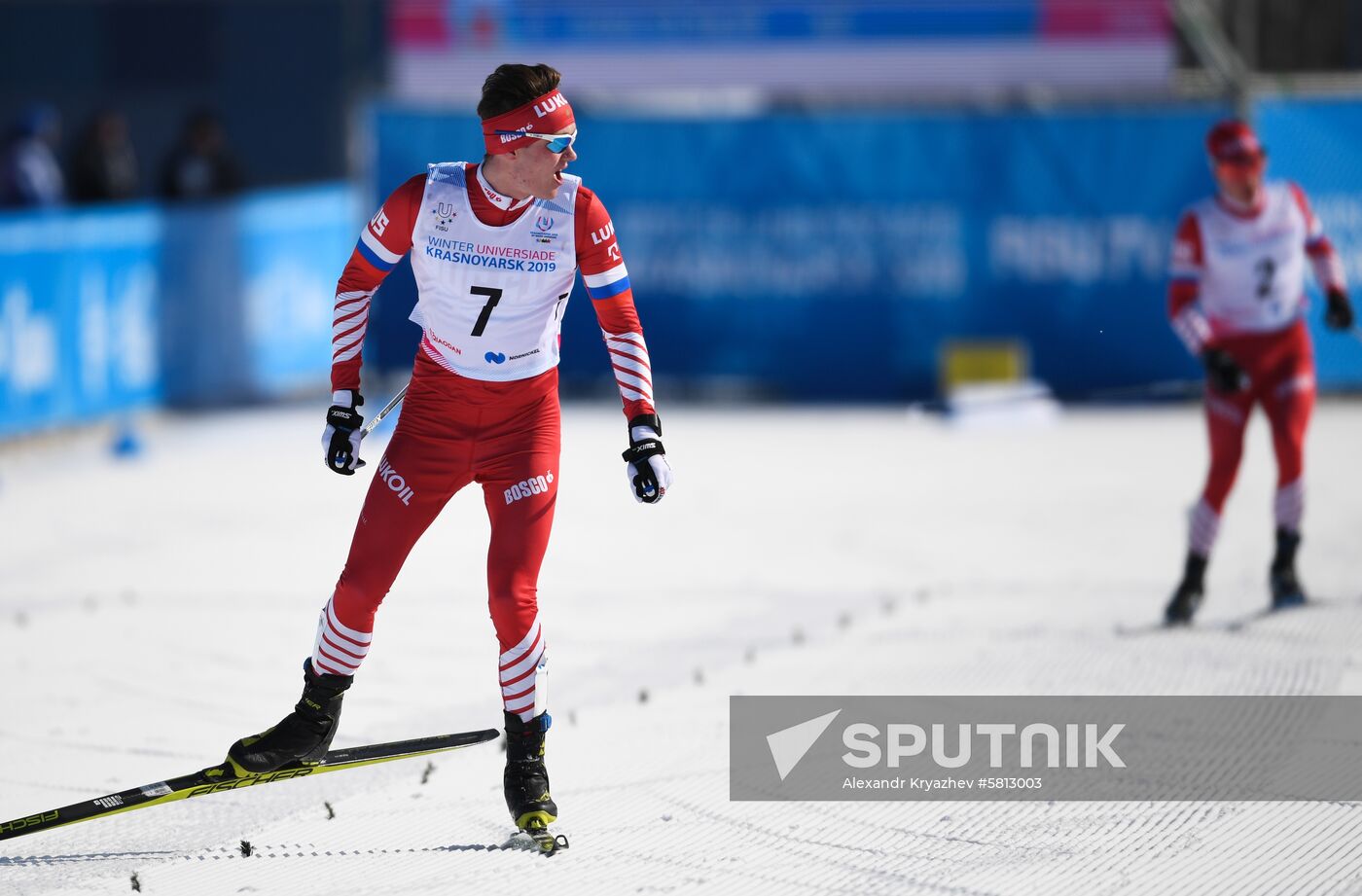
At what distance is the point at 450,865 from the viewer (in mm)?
5754

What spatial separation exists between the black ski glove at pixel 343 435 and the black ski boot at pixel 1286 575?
16.1 feet

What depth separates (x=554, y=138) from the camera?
591 centimetres

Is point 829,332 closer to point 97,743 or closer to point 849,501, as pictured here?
point 849,501

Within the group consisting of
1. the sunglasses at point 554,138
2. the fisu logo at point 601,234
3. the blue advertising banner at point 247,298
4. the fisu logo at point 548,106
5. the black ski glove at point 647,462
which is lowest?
the blue advertising banner at point 247,298

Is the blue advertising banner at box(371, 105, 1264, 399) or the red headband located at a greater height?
the red headband

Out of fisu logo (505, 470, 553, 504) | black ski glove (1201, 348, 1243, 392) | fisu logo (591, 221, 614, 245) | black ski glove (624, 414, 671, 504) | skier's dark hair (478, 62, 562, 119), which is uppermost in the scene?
skier's dark hair (478, 62, 562, 119)

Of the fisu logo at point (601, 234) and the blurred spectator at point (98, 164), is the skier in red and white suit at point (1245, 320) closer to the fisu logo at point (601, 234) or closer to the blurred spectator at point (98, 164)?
the fisu logo at point (601, 234)

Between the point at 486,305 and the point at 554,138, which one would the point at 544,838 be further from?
the point at 554,138

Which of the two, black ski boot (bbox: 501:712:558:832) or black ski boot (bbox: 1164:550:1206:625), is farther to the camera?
black ski boot (bbox: 1164:550:1206:625)

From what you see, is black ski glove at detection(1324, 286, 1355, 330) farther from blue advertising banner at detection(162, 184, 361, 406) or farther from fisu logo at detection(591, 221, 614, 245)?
blue advertising banner at detection(162, 184, 361, 406)

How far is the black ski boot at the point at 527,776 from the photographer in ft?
19.5

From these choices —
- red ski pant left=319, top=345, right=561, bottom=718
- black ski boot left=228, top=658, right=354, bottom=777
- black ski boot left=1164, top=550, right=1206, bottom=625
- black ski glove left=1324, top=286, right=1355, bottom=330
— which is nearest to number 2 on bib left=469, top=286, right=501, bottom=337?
red ski pant left=319, top=345, right=561, bottom=718

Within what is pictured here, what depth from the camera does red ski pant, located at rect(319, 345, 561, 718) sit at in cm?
596

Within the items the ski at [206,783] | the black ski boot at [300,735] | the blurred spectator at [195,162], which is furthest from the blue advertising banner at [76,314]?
the black ski boot at [300,735]
